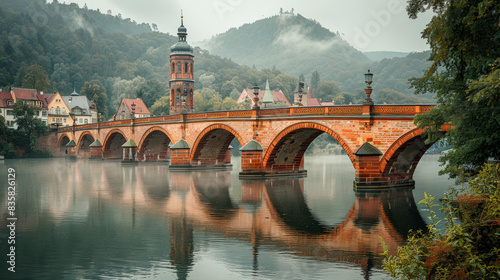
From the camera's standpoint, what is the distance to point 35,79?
98562 millimetres

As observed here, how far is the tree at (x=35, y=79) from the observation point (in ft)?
317

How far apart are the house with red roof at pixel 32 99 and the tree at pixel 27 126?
2.29 metres

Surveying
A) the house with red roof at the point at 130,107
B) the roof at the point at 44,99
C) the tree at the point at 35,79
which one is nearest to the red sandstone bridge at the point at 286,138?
the house with red roof at the point at 130,107

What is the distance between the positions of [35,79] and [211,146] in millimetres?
68621

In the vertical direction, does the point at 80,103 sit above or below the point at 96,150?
above

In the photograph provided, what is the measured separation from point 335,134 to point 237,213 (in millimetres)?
10242

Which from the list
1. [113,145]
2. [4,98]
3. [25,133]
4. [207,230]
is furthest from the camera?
[4,98]

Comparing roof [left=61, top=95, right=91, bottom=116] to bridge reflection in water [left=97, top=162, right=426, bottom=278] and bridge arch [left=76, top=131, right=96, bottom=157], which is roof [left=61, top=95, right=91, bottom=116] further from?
bridge reflection in water [left=97, top=162, right=426, bottom=278]

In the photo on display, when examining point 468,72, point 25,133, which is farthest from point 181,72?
point 468,72

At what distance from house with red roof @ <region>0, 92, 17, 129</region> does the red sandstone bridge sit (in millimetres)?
30074

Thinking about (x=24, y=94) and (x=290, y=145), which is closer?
(x=290, y=145)

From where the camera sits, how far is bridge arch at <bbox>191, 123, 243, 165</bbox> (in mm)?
40725

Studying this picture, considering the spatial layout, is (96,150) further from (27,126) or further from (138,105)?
(138,105)

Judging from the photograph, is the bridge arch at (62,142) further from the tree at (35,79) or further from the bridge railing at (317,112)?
the bridge railing at (317,112)
